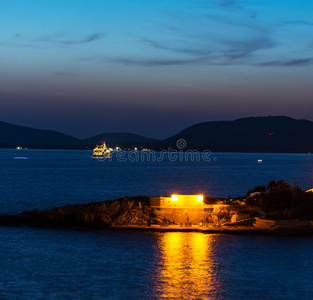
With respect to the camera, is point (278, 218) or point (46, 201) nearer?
point (278, 218)

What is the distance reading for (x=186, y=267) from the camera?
29.9m

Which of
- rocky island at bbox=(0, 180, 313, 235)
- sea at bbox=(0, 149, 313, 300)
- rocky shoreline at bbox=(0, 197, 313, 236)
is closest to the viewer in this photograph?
sea at bbox=(0, 149, 313, 300)

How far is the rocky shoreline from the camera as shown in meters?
38.6

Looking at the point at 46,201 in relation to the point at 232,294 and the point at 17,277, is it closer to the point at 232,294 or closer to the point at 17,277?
the point at 17,277

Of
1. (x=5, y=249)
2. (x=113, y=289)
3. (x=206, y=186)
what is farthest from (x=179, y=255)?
(x=206, y=186)

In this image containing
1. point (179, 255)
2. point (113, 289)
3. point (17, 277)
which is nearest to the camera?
point (113, 289)

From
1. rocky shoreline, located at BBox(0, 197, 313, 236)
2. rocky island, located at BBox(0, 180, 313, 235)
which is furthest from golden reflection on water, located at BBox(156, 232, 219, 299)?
rocky island, located at BBox(0, 180, 313, 235)

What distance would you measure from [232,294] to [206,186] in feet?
210

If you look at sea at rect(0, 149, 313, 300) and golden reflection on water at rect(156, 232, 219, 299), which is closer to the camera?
golden reflection on water at rect(156, 232, 219, 299)

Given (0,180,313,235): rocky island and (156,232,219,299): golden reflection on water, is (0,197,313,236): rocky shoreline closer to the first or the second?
(0,180,313,235): rocky island

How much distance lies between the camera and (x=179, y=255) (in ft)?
107

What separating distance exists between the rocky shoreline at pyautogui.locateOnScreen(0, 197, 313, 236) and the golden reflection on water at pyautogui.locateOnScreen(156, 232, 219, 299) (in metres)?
1.79

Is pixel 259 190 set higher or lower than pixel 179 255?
higher

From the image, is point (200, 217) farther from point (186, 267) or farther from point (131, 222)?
Result: point (186, 267)
